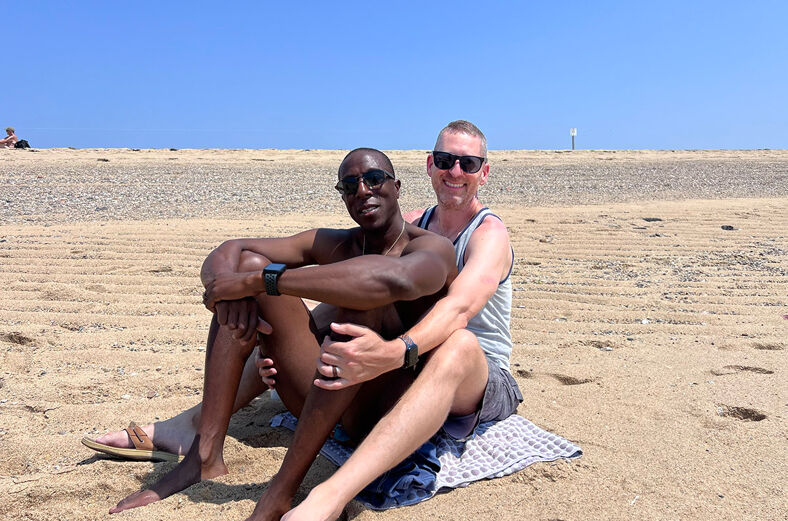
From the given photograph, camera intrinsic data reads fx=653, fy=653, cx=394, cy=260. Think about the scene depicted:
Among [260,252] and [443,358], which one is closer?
[443,358]

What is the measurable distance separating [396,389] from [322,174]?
11.3m

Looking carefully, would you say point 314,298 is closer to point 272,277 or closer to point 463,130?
point 272,277

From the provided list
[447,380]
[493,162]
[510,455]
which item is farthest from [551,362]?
[493,162]

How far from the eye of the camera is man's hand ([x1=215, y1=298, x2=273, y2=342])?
2.48 meters

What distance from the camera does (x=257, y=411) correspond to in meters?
3.43

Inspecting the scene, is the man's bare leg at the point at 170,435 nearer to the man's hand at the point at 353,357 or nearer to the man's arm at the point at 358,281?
the man's arm at the point at 358,281

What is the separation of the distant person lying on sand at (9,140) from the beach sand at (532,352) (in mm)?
9330

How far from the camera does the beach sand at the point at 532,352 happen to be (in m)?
2.50

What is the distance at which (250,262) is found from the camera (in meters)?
2.70

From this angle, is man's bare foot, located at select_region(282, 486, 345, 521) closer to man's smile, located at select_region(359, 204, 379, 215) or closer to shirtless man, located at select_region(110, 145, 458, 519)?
shirtless man, located at select_region(110, 145, 458, 519)

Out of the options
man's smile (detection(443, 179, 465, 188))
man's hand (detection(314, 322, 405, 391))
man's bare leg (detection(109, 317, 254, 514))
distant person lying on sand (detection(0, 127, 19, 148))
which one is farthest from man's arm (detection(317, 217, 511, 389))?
distant person lying on sand (detection(0, 127, 19, 148))

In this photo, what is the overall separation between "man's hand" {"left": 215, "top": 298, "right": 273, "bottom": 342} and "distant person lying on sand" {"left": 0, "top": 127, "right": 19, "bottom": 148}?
59.4 ft

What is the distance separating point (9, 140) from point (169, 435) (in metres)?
17.9

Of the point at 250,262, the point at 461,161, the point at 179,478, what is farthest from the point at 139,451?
the point at 461,161
